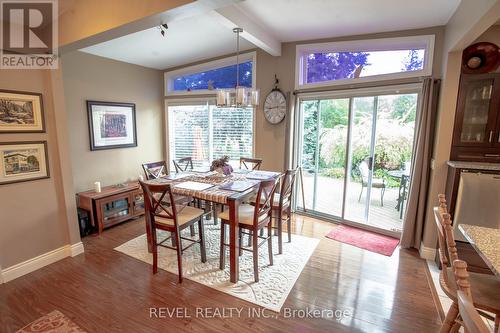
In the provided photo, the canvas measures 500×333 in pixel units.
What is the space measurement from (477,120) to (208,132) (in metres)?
4.05

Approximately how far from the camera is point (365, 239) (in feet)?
11.5

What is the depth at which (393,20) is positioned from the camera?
9.70ft

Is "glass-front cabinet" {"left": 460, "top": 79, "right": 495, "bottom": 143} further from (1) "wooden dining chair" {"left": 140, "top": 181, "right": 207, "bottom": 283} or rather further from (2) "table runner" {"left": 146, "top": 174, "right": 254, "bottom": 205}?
(1) "wooden dining chair" {"left": 140, "top": 181, "right": 207, "bottom": 283}

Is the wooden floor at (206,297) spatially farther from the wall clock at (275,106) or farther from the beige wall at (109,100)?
the wall clock at (275,106)

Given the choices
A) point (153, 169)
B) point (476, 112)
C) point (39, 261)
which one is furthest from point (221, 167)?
point (476, 112)

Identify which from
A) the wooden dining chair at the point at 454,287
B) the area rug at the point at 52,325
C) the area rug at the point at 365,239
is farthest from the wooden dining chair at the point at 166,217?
the wooden dining chair at the point at 454,287

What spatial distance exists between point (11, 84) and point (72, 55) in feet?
4.97

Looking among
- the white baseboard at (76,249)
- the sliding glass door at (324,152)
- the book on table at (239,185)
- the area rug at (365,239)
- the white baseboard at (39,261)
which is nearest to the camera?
the white baseboard at (39,261)

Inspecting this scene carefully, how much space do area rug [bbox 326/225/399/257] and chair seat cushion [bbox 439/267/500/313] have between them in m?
1.56

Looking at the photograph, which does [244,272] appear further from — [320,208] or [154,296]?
[320,208]

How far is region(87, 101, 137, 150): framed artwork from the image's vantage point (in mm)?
4027

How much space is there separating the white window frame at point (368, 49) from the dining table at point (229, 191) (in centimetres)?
175

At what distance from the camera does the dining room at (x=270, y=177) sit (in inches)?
83.6

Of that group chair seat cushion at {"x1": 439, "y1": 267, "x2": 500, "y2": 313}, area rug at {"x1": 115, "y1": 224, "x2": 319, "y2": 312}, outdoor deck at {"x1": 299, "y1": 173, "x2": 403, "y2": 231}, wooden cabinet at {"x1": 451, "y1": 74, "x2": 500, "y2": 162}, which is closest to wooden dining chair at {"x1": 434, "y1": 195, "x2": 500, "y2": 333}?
chair seat cushion at {"x1": 439, "y1": 267, "x2": 500, "y2": 313}
